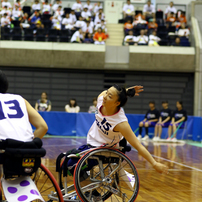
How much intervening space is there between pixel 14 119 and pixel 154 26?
17.5m

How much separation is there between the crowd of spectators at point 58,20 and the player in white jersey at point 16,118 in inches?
618

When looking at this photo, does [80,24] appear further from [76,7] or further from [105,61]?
[105,61]

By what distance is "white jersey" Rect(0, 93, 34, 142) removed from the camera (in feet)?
8.38

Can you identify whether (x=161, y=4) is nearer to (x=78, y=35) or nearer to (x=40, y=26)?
(x=78, y=35)

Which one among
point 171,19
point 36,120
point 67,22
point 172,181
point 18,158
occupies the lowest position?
point 172,181

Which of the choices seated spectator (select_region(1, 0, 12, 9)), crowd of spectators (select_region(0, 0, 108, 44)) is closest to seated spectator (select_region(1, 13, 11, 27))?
crowd of spectators (select_region(0, 0, 108, 44))

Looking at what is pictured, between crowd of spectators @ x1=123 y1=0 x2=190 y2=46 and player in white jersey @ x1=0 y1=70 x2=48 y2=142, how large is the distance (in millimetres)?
16174

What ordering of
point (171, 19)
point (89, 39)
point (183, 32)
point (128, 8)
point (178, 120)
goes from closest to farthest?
1. point (178, 120)
2. point (89, 39)
3. point (183, 32)
4. point (171, 19)
5. point (128, 8)

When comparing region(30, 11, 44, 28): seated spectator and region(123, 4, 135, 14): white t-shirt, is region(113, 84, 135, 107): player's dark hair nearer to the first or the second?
region(30, 11, 44, 28): seated spectator

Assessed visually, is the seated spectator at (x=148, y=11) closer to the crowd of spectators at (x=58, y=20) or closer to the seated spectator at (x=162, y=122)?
the crowd of spectators at (x=58, y=20)

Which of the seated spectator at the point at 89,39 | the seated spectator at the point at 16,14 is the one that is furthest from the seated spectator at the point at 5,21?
the seated spectator at the point at 89,39

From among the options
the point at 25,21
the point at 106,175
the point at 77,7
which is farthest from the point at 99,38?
the point at 106,175

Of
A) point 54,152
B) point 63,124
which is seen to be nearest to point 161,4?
point 63,124

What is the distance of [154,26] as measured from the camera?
1917 cm
